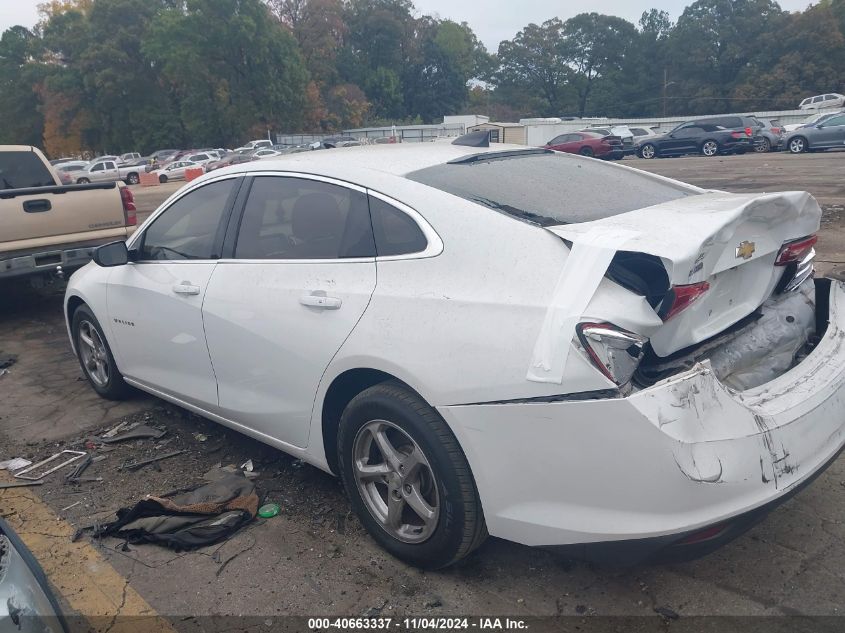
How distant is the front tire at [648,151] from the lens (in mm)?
30453

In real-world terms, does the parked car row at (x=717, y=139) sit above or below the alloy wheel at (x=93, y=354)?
below

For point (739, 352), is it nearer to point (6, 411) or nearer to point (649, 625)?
point (649, 625)

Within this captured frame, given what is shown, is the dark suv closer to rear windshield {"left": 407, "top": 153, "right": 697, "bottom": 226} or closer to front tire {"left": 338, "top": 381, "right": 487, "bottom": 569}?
rear windshield {"left": 407, "top": 153, "right": 697, "bottom": 226}

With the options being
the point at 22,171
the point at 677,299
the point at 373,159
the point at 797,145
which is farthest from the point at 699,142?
the point at 677,299

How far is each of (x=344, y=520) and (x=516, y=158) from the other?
199 cm

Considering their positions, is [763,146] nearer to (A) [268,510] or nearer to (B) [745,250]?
(B) [745,250]

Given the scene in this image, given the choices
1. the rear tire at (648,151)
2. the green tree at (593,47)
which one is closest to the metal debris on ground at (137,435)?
the rear tire at (648,151)

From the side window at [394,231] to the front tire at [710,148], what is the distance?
28242 mm

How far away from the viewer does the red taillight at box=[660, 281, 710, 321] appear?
2.47 metres

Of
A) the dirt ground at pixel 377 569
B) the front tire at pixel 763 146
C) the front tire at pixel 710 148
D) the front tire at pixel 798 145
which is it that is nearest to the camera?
the dirt ground at pixel 377 569

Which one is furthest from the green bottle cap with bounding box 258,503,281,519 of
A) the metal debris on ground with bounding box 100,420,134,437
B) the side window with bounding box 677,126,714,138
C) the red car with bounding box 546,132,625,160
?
the side window with bounding box 677,126,714,138

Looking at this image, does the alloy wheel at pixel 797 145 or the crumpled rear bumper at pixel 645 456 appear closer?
the crumpled rear bumper at pixel 645 456

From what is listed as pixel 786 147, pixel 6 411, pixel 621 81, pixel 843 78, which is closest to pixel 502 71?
pixel 621 81

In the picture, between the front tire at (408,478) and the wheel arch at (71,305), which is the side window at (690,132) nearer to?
the wheel arch at (71,305)
